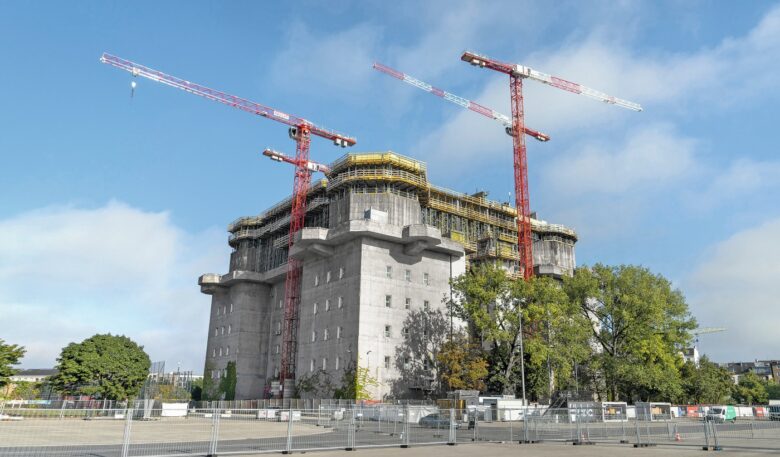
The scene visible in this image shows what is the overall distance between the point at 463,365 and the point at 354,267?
18.0 m

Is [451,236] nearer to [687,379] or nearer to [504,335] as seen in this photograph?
[504,335]

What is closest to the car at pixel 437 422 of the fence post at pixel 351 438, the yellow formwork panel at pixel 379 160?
the fence post at pixel 351 438

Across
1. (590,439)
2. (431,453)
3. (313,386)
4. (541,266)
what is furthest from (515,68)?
(431,453)

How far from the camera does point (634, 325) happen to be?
67.6m

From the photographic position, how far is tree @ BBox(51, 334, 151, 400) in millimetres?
75375

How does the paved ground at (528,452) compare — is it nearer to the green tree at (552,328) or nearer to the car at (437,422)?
the car at (437,422)

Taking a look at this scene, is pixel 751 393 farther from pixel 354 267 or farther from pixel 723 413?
pixel 354 267

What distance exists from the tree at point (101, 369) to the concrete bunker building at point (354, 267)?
55.0 feet

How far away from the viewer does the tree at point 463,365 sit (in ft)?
215

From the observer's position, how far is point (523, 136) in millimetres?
100500

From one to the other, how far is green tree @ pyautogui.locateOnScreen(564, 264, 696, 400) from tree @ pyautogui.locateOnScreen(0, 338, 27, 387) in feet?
206

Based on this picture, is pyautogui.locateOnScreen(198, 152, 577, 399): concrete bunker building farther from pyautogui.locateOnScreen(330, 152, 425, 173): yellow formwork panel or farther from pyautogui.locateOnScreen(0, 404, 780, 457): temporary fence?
pyautogui.locateOnScreen(0, 404, 780, 457): temporary fence

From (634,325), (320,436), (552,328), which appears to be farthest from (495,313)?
(320,436)

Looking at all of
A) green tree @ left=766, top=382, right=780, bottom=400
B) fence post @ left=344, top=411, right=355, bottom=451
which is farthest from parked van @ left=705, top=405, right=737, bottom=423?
green tree @ left=766, top=382, right=780, bottom=400
